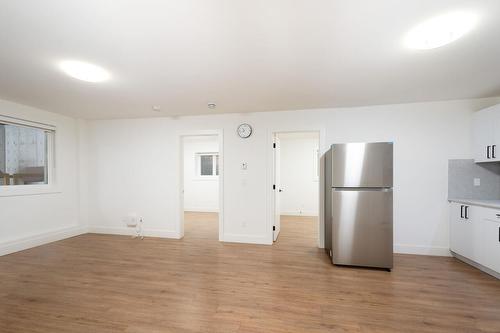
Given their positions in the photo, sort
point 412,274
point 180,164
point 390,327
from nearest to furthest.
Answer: point 390,327
point 412,274
point 180,164

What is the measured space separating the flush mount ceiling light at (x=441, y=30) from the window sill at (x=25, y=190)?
579cm

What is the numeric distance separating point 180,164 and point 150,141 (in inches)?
32.2

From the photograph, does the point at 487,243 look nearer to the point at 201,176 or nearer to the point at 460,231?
the point at 460,231

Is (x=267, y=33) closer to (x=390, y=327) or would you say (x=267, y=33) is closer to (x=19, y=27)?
(x=19, y=27)

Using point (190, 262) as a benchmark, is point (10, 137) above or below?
above

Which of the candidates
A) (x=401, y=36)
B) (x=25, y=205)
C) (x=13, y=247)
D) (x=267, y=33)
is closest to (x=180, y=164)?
(x=25, y=205)

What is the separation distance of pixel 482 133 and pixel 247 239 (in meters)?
4.03

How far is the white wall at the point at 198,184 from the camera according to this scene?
7.85 m

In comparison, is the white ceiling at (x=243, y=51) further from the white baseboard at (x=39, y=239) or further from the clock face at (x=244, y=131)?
the white baseboard at (x=39, y=239)

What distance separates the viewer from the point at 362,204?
3158mm

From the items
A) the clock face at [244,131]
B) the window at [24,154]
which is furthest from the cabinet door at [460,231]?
the window at [24,154]

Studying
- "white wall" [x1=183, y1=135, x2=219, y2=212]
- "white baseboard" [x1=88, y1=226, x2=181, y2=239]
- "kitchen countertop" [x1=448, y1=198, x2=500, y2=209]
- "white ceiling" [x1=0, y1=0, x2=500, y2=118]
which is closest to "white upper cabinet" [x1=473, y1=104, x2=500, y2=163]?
"white ceiling" [x1=0, y1=0, x2=500, y2=118]

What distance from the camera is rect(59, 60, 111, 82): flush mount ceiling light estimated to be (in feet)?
7.69

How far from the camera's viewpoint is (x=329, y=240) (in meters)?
3.61
